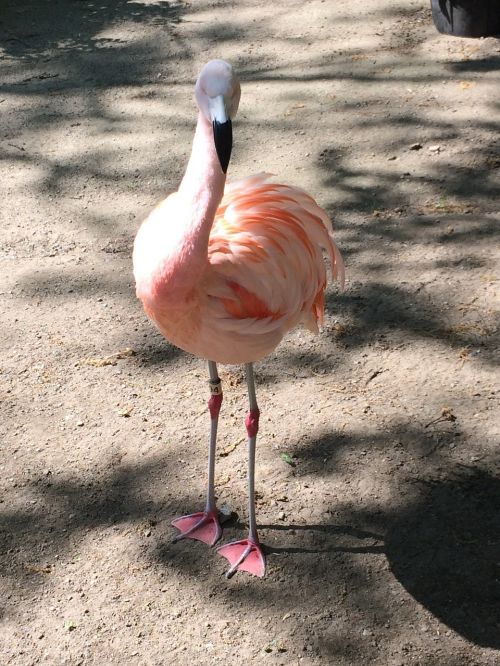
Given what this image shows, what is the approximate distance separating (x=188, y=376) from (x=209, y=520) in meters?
0.92

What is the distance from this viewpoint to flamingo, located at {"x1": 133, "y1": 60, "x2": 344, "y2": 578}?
284 centimetres

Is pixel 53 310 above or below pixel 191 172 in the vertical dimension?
below

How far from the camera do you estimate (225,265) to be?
3041mm

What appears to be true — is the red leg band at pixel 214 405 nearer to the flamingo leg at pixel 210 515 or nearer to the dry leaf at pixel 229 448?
the flamingo leg at pixel 210 515

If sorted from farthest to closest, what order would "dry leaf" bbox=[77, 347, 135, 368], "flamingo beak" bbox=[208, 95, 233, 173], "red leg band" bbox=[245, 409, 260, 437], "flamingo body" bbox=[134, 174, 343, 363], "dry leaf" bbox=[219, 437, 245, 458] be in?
"dry leaf" bbox=[77, 347, 135, 368]
"dry leaf" bbox=[219, 437, 245, 458]
"red leg band" bbox=[245, 409, 260, 437]
"flamingo body" bbox=[134, 174, 343, 363]
"flamingo beak" bbox=[208, 95, 233, 173]

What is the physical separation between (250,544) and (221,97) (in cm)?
171

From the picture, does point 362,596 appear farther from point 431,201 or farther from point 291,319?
point 431,201

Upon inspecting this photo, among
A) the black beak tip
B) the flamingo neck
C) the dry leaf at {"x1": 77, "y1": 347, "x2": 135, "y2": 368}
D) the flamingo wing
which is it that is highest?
the black beak tip

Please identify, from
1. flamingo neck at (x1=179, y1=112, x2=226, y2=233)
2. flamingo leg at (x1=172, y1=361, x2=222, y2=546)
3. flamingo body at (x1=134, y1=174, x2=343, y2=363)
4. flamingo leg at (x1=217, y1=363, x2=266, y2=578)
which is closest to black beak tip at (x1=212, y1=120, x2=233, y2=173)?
flamingo neck at (x1=179, y1=112, x2=226, y2=233)

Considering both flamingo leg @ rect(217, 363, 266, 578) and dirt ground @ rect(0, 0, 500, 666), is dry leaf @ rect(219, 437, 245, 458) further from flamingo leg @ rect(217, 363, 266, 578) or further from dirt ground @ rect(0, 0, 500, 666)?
flamingo leg @ rect(217, 363, 266, 578)

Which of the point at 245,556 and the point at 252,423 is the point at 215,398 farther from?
the point at 245,556

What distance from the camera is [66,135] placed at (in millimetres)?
6316

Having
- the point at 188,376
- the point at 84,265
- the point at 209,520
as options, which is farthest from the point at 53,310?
the point at 209,520

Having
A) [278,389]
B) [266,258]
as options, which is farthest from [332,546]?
[266,258]
